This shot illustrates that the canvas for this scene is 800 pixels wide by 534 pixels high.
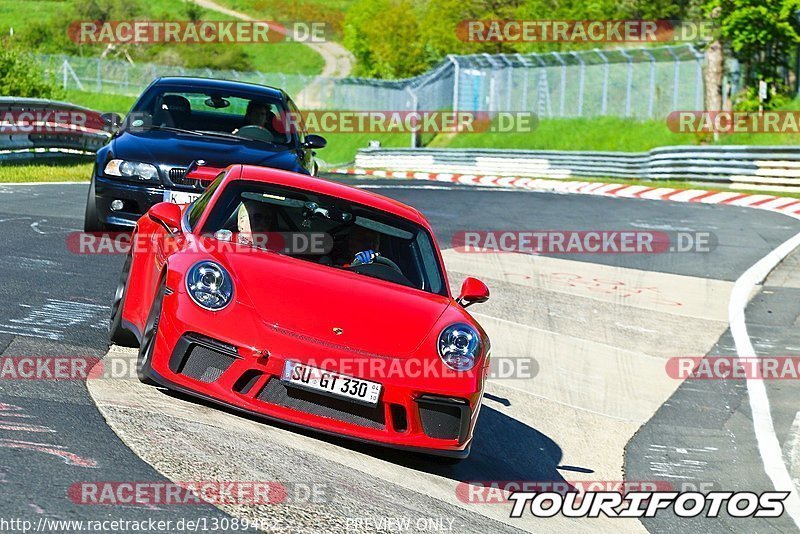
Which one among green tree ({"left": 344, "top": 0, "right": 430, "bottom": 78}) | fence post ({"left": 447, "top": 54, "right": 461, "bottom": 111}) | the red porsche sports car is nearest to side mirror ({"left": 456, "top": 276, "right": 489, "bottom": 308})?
the red porsche sports car

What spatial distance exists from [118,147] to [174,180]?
750mm

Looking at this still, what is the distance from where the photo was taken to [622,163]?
3284cm

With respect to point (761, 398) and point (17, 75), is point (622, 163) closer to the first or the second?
point (17, 75)

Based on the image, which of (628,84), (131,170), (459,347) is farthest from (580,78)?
(459,347)

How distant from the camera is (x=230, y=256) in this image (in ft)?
21.1

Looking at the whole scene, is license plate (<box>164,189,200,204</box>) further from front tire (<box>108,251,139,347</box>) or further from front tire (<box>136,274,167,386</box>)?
front tire (<box>136,274,167,386</box>)

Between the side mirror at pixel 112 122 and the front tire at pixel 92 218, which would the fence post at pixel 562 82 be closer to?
the side mirror at pixel 112 122

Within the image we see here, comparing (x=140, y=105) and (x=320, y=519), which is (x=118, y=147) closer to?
(x=140, y=105)

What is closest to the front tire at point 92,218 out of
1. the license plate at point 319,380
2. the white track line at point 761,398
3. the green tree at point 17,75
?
the white track line at point 761,398

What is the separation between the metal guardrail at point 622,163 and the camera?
2627 cm

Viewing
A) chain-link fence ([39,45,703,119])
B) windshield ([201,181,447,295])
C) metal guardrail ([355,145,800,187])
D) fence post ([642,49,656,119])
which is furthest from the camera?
fence post ([642,49,656,119])

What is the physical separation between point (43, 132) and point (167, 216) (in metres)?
19.2

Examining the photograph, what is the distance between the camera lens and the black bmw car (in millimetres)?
10953

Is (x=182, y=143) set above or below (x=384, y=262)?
above
